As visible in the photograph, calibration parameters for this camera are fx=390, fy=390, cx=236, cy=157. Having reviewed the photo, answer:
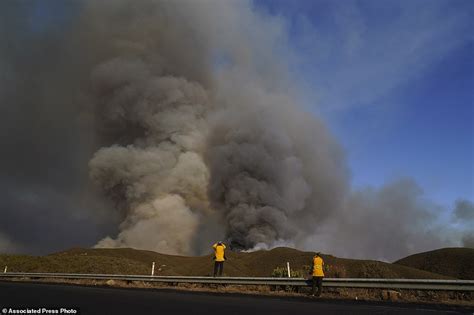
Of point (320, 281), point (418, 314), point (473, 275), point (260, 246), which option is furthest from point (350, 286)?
point (260, 246)

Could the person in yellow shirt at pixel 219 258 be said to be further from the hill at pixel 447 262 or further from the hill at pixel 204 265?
the hill at pixel 447 262

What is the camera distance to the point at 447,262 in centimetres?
5781

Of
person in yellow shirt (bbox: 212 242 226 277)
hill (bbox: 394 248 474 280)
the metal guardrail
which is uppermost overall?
hill (bbox: 394 248 474 280)

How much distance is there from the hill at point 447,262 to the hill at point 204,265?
660 inches

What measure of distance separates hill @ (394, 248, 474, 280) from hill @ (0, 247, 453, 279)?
16771 mm

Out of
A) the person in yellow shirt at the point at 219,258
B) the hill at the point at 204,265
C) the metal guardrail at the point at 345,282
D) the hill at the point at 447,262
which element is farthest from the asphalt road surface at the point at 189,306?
the hill at the point at 447,262

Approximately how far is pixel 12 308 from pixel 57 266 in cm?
2588

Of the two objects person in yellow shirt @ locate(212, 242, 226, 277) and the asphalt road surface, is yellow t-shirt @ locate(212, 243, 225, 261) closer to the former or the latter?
person in yellow shirt @ locate(212, 242, 226, 277)

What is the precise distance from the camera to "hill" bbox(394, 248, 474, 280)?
5347cm

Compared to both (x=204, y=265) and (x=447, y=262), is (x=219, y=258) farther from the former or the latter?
(x=447, y=262)

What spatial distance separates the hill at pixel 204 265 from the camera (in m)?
27.6

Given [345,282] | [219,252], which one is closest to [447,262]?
[219,252]

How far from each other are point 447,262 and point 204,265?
1470 inches

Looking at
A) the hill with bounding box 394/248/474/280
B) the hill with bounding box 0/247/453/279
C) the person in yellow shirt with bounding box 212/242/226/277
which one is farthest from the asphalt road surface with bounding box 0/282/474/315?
the hill with bounding box 394/248/474/280
